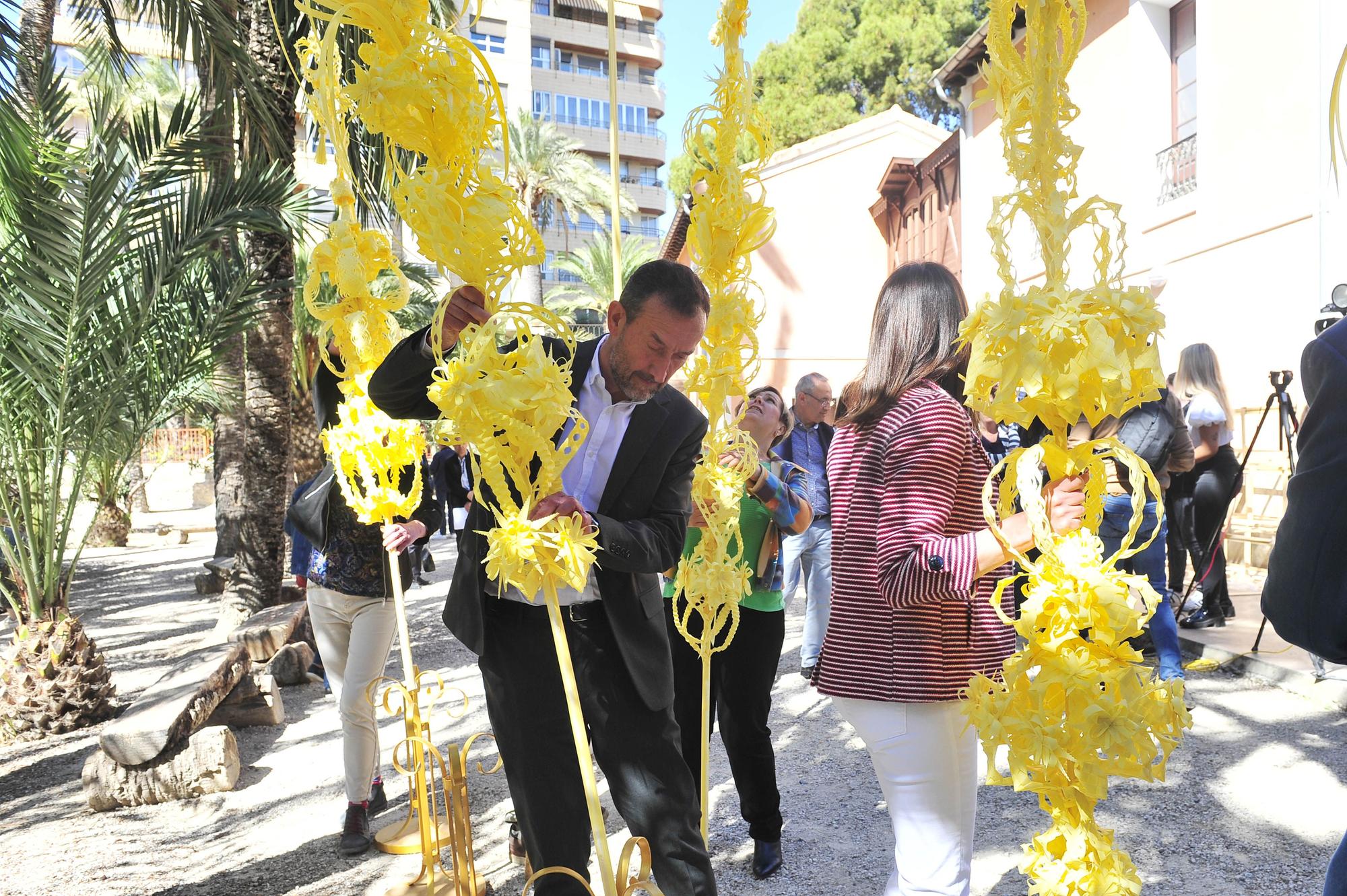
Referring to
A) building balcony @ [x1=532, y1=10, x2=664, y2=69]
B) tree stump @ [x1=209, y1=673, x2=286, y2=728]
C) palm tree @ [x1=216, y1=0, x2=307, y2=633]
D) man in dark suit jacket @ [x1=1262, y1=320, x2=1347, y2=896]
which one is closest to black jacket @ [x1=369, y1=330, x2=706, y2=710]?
man in dark suit jacket @ [x1=1262, y1=320, x2=1347, y2=896]

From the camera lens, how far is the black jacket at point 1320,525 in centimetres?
119

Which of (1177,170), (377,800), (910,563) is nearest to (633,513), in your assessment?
(910,563)

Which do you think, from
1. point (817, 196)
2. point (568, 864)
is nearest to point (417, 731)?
point (568, 864)

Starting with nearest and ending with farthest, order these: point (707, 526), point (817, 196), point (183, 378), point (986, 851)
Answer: point (707, 526)
point (986, 851)
point (183, 378)
point (817, 196)

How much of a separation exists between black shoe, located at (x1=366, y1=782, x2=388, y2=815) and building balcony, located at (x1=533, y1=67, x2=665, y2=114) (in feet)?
151

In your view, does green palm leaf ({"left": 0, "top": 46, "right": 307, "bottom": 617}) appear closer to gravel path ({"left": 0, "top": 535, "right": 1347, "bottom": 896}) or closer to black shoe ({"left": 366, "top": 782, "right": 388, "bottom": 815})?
gravel path ({"left": 0, "top": 535, "right": 1347, "bottom": 896})

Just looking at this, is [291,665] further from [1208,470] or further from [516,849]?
[1208,470]

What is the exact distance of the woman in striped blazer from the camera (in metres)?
2.00

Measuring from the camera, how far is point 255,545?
793 centimetres

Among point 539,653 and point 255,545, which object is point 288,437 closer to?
point 255,545

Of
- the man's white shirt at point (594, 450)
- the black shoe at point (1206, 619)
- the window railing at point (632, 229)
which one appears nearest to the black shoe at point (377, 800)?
the man's white shirt at point (594, 450)

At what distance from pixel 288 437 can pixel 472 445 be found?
700 cm

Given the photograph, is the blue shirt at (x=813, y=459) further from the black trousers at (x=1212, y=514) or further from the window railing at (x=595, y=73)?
the window railing at (x=595, y=73)

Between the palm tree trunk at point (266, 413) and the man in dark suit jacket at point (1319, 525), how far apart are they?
758 cm
